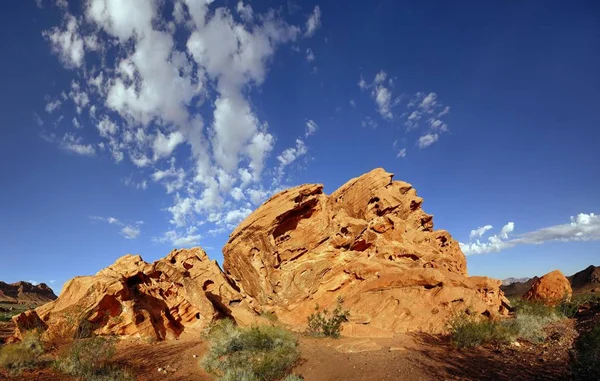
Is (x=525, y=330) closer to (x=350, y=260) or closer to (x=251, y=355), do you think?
(x=350, y=260)

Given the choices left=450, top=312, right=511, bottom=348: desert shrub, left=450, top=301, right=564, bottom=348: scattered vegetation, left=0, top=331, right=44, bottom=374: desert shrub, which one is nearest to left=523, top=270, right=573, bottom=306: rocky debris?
left=450, top=301, right=564, bottom=348: scattered vegetation

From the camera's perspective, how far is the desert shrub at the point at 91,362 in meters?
12.4

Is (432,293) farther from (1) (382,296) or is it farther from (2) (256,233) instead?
(2) (256,233)

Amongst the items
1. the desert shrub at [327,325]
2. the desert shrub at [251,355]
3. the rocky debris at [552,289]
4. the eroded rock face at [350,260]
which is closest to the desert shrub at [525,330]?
the eroded rock face at [350,260]

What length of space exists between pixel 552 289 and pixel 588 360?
2599 centimetres

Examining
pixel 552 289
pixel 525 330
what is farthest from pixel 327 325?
pixel 552 289

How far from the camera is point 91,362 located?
43.3ft

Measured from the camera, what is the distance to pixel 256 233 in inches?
1160

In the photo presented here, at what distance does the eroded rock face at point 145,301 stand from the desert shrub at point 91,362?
357cm

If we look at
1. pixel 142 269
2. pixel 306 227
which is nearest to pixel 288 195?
pixel 306 227

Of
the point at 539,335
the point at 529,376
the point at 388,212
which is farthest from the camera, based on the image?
the point at 388,212

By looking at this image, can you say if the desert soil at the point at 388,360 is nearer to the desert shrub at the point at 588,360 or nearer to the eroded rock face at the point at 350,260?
the desert shrub at the point at 588,360

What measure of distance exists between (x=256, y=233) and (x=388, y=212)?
11.8 metres

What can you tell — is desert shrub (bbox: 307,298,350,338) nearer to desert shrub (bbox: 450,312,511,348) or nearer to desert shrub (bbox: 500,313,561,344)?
desert shrub (bbox: 450,312,511,348)
